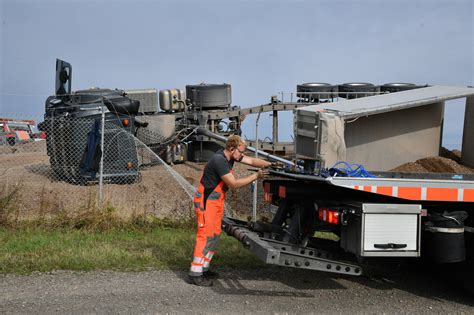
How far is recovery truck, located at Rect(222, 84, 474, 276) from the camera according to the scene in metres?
6.57

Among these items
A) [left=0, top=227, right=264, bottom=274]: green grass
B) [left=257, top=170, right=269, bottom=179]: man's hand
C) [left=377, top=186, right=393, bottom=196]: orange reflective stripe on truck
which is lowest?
[left=0, top=227, right=264, bottom=274]: green grass

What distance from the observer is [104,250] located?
8.72 m

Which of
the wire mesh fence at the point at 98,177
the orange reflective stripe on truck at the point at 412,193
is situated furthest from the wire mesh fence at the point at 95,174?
the orange reflective stripe on truck at the point at 412,193

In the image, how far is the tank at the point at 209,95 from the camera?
18.7m

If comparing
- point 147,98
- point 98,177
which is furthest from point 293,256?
point 147,98

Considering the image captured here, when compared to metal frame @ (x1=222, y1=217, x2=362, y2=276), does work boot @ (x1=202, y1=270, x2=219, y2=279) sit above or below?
below

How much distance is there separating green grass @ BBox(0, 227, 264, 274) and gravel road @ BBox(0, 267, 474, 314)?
31 centimetres

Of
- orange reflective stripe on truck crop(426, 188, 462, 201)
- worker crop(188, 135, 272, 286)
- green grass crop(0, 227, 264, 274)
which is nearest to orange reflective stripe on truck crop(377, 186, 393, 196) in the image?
orange reflective stripe on truck crop(426, 188, 462, 201)

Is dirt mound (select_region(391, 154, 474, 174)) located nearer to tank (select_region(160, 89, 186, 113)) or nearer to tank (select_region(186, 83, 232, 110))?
tank (select_region(186, 83, 232, 110))

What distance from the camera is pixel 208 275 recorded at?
7820 millimetres

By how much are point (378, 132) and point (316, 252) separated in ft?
9.42

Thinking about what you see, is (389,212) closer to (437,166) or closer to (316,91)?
(437,166)

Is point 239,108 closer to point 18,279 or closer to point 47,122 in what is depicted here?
point 47,122

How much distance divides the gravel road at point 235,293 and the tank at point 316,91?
10.3 meters
